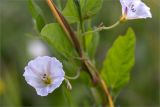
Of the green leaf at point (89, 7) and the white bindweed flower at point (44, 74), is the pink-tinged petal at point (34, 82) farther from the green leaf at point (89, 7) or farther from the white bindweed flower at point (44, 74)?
the green leaf at point (89, 7)

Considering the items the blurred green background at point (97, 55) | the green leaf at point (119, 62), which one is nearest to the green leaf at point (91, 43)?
the green leaf at point (119, 62)

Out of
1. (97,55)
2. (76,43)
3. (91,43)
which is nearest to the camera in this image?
(76,43)

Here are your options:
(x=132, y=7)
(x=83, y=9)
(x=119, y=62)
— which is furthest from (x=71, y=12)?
(x=119, y=62)

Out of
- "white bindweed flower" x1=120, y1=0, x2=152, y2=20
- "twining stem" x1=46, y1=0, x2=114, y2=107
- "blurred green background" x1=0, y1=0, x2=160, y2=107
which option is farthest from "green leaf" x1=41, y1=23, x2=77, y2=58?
"blurred green background" x1=0, y1=0, x2=160, y2=107

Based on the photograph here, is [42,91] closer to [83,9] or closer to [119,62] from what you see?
[83,9]

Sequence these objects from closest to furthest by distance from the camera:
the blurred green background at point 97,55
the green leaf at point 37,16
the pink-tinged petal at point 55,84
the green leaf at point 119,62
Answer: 1. the pink-tinged petal at point 55,84
2. the green leaf at point 37,16
3. the green leaf at point 119,62
4. the blurred green background at point 97,55

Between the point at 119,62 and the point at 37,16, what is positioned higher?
the point at 37,16
